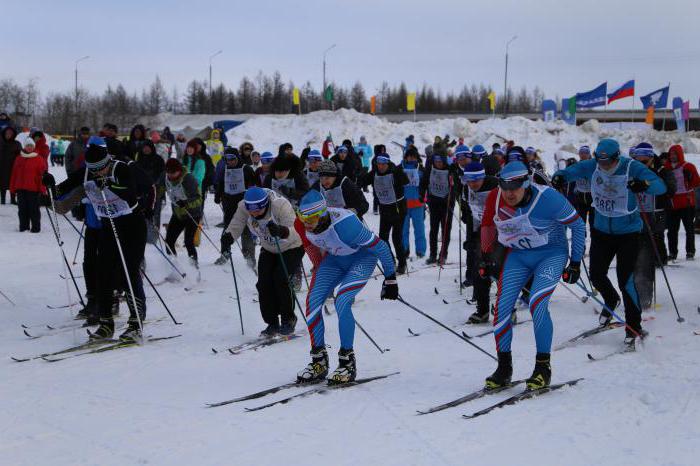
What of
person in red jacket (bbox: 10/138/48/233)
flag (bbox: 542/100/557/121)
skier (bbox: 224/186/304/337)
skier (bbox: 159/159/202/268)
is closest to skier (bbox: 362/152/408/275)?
skier (bbox: 159/159/202/268)

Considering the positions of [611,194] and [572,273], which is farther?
[611,194]

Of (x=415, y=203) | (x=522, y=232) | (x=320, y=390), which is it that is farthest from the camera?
(x=415, y=203)

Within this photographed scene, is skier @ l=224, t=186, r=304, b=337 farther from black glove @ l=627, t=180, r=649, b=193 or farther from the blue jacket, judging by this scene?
black glove @ l=627, t=180, r=649, b=193

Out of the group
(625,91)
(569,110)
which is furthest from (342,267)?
(569,110)

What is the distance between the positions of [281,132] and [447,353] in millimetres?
38476

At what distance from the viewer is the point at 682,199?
41.4 ft

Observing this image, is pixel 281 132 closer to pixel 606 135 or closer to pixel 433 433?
pixel 606 135

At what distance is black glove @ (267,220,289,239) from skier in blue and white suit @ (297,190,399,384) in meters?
1.19

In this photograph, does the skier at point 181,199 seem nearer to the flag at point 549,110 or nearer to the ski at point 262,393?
Answer: the ski at point 262,393

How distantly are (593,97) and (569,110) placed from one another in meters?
2.82

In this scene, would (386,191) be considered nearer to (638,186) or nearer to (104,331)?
(638,186)

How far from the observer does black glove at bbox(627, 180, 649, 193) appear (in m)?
6.73

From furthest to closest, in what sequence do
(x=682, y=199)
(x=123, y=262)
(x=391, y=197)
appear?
(x=682, y=199) < (x=391, y=197) < (x=123, y=262)

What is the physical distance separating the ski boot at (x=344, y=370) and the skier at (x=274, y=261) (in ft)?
5.73
